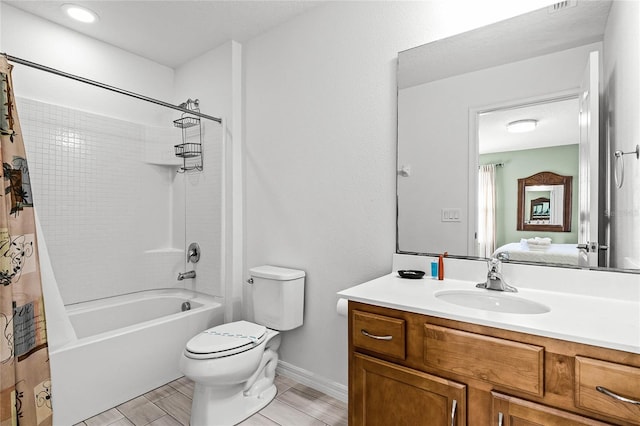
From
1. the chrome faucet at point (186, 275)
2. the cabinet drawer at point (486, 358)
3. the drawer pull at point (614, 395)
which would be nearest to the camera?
the drawer pull at point (614, 395)

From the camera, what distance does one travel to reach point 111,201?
9.14ft

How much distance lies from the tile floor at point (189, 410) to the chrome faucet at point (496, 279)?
112 centimetres

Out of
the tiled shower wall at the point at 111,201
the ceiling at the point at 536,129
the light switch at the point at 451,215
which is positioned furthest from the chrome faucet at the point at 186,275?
the ceiling at the point at 536,129

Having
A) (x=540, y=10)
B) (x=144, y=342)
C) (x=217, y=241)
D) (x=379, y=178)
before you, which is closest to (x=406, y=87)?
(x=379, y=178)

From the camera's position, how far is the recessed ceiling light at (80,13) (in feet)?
7.33

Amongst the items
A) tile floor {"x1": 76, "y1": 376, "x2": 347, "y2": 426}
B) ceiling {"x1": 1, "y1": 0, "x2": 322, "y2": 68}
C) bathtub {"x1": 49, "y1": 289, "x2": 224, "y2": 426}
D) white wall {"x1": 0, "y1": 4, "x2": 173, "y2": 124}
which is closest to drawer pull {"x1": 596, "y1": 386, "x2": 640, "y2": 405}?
tile floor {"x1": 76, "y1": 376, "x2": 347, "y2": 426}

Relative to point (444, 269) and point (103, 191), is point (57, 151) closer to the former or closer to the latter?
point (103, 191)

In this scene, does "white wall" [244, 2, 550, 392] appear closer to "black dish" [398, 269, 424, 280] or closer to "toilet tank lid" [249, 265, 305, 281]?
"toilet tank lid" [249, 265, 305, 281]

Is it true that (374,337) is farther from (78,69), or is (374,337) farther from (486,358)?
(78,69)

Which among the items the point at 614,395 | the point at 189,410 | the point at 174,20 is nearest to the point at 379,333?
the point at 614,395

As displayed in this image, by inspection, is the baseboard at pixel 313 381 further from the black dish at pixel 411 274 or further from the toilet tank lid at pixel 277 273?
the black dish at pixel 411 274

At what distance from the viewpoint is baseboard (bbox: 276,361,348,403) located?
2.10m

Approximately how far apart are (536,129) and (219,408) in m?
2.12

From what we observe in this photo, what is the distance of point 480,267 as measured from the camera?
5.28 ft
